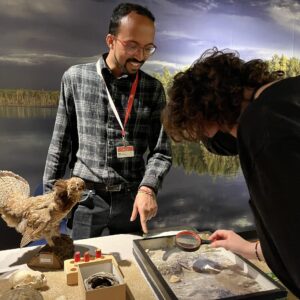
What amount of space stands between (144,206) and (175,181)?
152 centimetres

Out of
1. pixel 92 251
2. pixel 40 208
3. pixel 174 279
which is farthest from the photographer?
pixel 92 251

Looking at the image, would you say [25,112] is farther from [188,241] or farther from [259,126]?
[259,126]

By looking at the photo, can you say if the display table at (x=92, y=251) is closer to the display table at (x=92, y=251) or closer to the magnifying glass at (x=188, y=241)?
the display table at (x=92, y=251)

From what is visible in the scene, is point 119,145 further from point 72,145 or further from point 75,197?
point 75,197

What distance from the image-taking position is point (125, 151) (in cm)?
183

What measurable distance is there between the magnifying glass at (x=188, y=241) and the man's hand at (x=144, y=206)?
19 cm

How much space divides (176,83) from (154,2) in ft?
6.63

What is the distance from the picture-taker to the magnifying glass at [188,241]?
1.44 m

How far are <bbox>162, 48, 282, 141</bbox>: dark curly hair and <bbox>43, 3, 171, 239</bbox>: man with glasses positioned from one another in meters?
0.76

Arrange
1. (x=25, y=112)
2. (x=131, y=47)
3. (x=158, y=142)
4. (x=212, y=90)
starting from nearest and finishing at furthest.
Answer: (x=212, y=90) < (x=131, y=47) < (x=158, y=142) < (x=25, y=112)

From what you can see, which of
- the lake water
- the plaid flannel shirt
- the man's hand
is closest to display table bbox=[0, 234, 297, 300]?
the man's hand

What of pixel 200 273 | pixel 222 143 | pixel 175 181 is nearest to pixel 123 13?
pixel 222 143

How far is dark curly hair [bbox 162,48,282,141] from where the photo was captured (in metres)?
0.97

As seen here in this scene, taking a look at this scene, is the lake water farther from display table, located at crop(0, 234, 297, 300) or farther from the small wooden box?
A: the small wooden box
